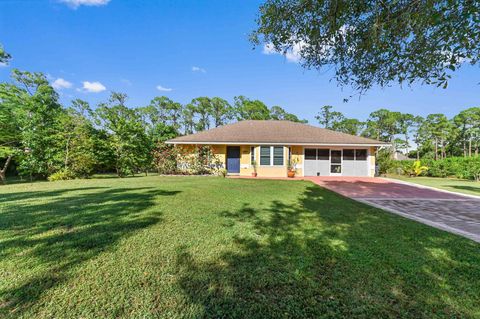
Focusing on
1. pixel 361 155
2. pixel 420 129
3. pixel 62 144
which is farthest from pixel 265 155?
pixel 420 129

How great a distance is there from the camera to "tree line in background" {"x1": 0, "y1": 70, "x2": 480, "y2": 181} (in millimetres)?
12000

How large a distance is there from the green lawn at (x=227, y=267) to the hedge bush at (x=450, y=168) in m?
16.7

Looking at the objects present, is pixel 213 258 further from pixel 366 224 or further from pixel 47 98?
pixel 47 98

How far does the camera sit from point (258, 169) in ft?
48.0

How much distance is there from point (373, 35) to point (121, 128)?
14.4 m

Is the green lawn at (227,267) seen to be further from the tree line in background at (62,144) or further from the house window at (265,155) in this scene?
the house window at (265,155)

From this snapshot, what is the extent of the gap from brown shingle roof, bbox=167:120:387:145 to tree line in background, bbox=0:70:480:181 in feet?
10.9

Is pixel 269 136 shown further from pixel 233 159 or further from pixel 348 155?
pixel 348 155

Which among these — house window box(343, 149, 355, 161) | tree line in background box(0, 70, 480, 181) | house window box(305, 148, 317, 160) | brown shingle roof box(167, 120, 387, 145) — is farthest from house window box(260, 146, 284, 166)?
tree line in background box(0, 70, 480, 181)

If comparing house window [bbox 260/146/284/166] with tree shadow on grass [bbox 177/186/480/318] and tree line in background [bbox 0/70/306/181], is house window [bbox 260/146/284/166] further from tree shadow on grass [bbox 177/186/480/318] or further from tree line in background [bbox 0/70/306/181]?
tree shadow on grass [bbox 177/186/480/318]

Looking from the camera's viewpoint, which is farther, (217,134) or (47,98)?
(47,98)

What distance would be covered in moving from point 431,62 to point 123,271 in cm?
602

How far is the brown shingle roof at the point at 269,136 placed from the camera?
14539 millimetres

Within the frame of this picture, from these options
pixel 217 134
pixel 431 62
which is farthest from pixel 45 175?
pixel 431 62
